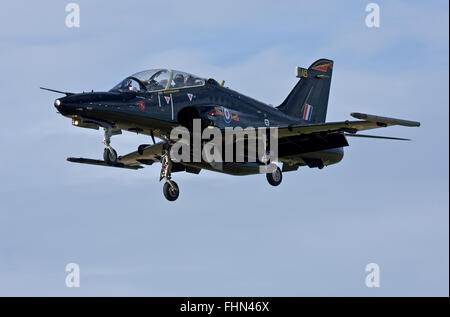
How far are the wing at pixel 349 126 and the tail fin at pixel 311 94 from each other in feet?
17.0

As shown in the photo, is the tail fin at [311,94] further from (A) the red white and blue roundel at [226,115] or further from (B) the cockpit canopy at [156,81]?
(B) the cockpit canopy at [156,81]

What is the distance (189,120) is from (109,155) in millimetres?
3230

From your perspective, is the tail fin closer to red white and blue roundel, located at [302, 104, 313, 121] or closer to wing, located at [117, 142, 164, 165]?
red white and blue roundel, located at [302, 104, 313, 121]

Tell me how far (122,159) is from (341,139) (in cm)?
874

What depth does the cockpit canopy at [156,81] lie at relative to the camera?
3177 cm

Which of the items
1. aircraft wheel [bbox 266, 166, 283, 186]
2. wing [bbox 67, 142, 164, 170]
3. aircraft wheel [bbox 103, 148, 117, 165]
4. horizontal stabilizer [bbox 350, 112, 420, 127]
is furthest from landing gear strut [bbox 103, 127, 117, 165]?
horizontal stabilizer [bbox 350, 112, 420, 127]

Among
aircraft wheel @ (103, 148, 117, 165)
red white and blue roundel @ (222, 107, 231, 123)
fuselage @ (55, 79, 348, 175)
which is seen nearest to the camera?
fuselage @ (55, 79, 348, 175)

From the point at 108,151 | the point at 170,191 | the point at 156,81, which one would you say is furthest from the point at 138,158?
the point at 108,151

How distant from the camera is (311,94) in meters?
39.2

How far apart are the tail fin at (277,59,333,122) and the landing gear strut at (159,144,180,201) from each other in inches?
262

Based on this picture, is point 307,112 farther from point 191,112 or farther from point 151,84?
point 151,84

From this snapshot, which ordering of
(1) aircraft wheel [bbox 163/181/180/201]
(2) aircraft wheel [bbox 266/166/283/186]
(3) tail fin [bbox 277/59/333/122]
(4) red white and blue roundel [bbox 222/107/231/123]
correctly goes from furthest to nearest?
(3) tail fin [bbox 277/59/333/122] < (2) aircraft wheel [bbox 266/166/283/186] < (1) aircraft wheel [bbox 163/181/180/201] < (4) red white and blue roundel [bbox 222/107/231/123]

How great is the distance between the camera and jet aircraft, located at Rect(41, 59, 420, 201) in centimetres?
3058
